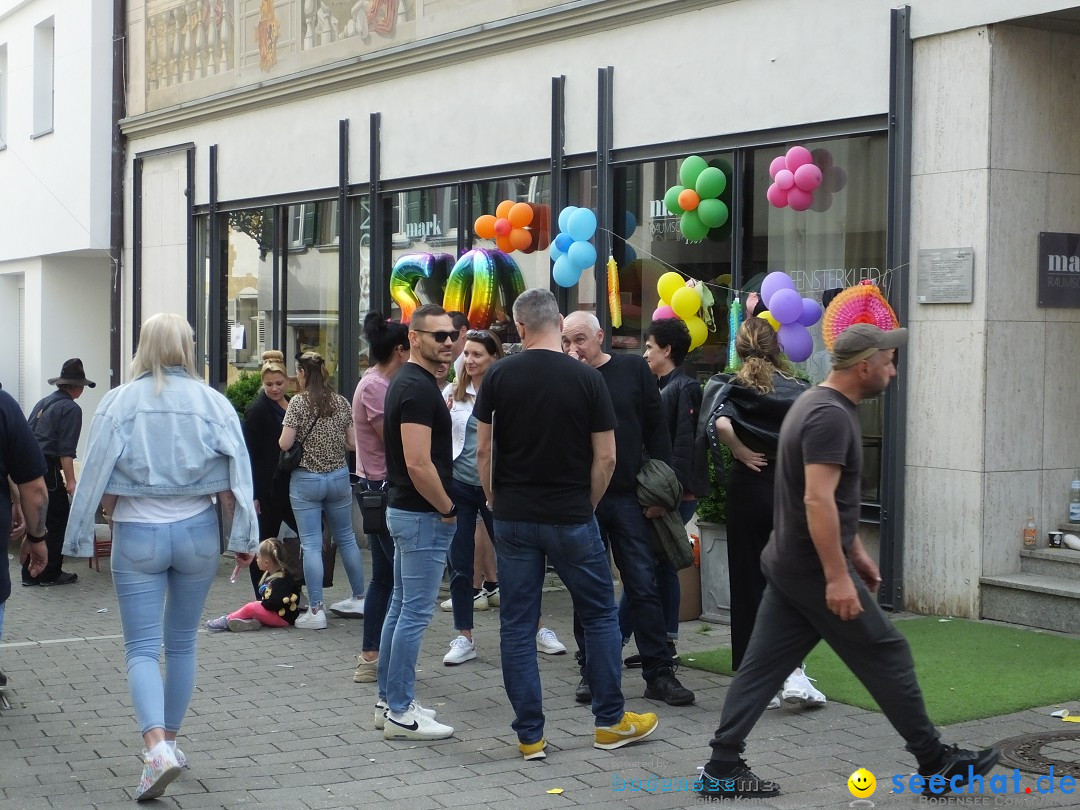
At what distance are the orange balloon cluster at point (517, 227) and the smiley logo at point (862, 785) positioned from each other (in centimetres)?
755

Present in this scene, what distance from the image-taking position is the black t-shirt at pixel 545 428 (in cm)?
600

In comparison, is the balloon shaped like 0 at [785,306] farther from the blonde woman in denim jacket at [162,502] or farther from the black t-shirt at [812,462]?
the blonde woman in denim jacket at [162,502]

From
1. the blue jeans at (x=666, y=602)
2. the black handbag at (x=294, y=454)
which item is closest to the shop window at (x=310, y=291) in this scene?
the black handbag at (x=294, y=454)

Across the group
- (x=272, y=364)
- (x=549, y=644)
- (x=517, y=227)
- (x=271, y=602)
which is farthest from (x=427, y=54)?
(x=549, y=644)

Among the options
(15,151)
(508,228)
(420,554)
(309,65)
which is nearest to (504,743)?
(420,554)

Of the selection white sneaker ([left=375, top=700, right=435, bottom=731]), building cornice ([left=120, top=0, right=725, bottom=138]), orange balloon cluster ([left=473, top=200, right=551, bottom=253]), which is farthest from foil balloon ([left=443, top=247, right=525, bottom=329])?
white sneaker ([left=375, top=700, right=435, bottom=731])

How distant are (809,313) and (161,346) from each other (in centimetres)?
501

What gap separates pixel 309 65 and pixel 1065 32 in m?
8.91

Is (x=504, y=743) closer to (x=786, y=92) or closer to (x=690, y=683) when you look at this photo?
(x=690, y=683)

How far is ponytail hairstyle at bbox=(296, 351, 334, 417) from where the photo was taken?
372 inches

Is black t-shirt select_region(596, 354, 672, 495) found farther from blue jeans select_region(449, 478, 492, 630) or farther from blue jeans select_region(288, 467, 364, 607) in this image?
blue jeans select_region(288, 467, 364, 607)

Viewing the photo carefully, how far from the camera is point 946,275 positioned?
356 inches

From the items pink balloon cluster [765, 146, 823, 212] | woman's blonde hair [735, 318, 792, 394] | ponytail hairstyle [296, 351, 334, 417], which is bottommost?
ponytail hairstyle [296, 351, 334, 417]

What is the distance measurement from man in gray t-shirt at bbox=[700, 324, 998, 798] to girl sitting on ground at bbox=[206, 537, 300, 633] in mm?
4664
